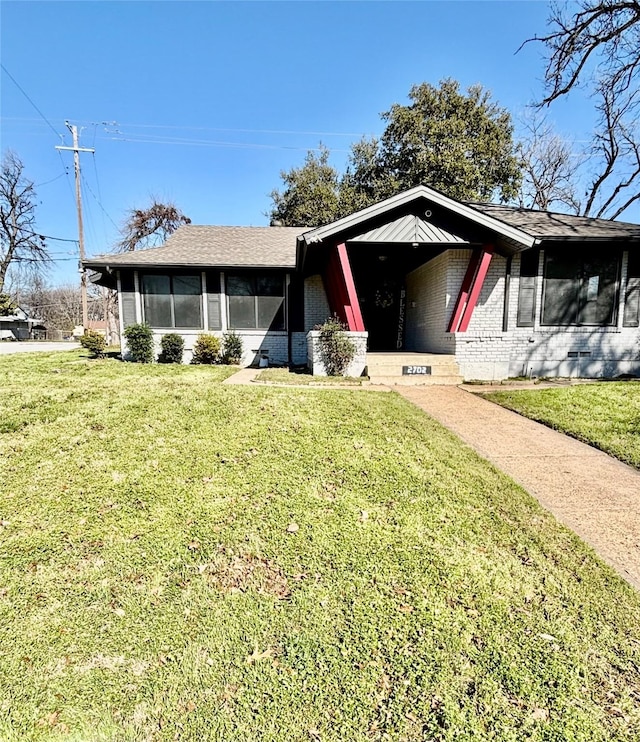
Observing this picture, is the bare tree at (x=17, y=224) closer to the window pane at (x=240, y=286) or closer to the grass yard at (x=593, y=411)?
the window pane at (x=240, y=286)

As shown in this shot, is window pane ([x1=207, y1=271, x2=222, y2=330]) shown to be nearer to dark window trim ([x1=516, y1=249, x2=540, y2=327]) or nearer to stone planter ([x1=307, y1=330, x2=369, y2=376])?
stone planter ([x1=307, y1=330, x2=369, y2=376])

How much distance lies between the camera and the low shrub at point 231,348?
12047 mm

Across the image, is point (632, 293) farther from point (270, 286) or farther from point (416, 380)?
point (270, 286)

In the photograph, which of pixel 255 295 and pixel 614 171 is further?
pixel 614 171

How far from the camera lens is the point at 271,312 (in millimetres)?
12406

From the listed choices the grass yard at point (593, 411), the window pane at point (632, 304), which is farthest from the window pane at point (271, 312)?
the window pane at point (632, 304)

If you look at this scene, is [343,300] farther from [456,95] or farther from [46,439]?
[456,95]

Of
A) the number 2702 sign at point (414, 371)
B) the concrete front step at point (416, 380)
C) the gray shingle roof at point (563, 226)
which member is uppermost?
the gray shingle roof at point (563, 226)

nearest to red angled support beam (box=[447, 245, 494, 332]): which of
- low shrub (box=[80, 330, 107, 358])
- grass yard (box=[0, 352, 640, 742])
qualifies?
grass yard (box=[0, 352, 640, 742])

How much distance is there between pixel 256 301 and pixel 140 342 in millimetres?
3698

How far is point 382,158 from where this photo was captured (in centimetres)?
2288

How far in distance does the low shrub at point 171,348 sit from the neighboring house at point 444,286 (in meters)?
0.53

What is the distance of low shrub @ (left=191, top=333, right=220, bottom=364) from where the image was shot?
11664 mm

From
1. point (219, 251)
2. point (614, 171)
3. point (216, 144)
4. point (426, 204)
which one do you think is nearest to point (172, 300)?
point (219, 251)
